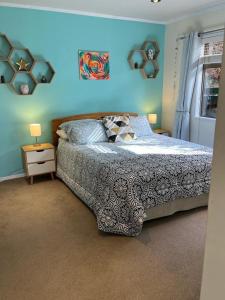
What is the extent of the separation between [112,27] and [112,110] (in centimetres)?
133

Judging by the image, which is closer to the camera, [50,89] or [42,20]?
[42,20]

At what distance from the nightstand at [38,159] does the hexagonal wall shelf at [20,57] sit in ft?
3.68

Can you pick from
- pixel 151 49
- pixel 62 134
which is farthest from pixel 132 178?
pixel 151 49

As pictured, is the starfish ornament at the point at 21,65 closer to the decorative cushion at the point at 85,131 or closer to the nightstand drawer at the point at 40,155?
the decorative cushion at the point at 85,131

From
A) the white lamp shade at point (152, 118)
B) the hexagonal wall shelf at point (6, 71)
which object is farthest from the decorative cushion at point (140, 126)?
the hexagonal wall shelf at point (6, 71)

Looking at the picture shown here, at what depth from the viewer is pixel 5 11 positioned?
3355 millimetres

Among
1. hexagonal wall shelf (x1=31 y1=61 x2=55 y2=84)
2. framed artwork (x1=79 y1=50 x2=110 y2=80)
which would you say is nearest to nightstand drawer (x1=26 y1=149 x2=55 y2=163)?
hexagonal wall shelf (x1=31 y1=61 x2=55 y2=84)

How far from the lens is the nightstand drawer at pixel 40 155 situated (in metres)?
3.55

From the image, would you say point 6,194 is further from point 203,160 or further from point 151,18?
point 151,18

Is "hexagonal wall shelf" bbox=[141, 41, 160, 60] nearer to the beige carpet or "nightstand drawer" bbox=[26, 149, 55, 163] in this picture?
"nightstand drawer" bbox=[26, 149, 55, 163]

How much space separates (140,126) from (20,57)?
203 cm

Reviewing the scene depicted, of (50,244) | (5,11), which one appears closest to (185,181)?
(50,244)

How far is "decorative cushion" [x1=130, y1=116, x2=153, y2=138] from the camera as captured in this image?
3982 mm

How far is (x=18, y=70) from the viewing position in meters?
3.53
